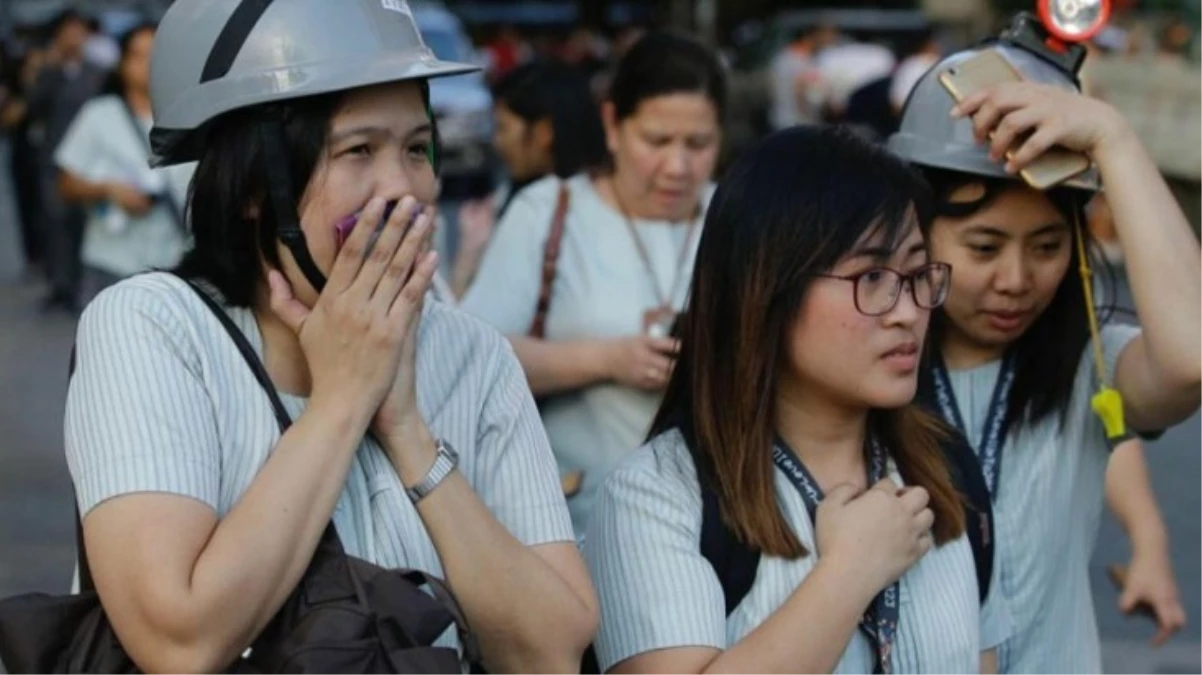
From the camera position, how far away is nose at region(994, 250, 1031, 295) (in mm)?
3883

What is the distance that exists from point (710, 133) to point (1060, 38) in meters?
1.95

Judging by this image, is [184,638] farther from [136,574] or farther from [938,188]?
[938,188]

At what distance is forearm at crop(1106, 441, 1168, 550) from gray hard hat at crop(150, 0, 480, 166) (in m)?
1.95

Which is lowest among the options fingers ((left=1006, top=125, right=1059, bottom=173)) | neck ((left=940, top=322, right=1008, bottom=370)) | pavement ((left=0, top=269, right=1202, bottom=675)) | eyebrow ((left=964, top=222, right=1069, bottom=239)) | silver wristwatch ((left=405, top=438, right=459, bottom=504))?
pavement ((left=0, top=269, right=1202, bottom=675))

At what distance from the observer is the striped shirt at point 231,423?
2.76 m

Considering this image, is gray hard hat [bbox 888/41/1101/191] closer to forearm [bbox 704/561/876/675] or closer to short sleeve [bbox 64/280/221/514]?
forearm [bbox 704/561/876/675]

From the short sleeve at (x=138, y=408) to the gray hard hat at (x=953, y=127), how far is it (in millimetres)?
1431

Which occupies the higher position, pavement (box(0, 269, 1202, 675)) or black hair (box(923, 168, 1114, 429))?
black hair (box(923, 168, 1114, 429))

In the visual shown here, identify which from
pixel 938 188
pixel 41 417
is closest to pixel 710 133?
pixel 938 188

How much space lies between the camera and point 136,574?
2.69 metres

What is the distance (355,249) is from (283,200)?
0.12 metres

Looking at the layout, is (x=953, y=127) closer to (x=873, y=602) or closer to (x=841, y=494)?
(x=841, y=494)

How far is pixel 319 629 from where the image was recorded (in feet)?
8.91

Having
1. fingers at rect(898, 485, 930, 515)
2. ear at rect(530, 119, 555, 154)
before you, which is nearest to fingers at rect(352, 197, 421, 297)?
fingers at rect(898, 485, 930, 515)
